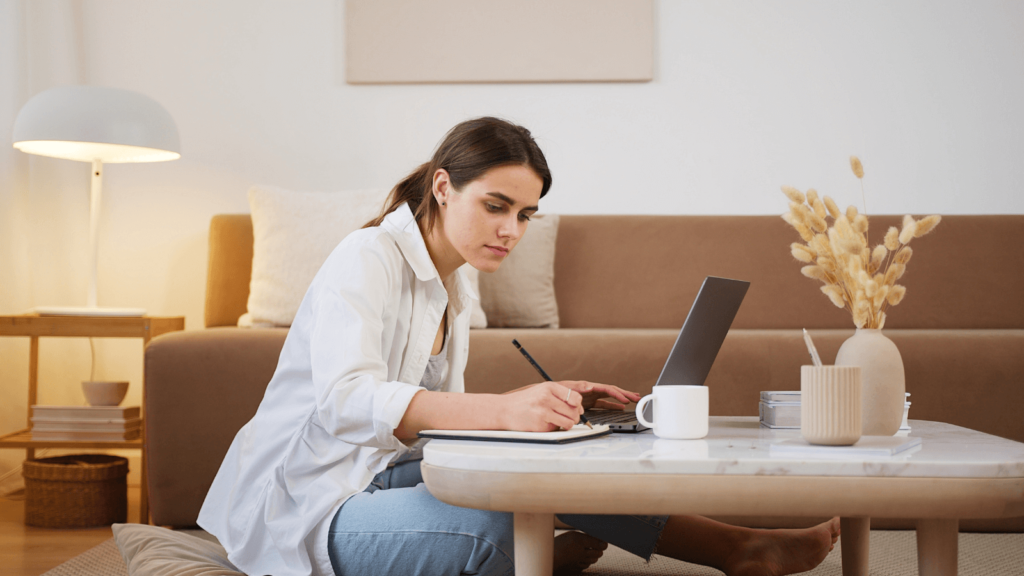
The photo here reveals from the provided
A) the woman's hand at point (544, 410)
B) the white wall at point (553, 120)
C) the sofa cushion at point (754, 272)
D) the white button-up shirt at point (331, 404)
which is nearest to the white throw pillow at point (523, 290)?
the sofa cushion at point (754, 272)

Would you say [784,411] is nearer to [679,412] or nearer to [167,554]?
[679,412]

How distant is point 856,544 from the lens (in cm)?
129

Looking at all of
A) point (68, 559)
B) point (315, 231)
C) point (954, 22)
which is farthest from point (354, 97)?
point (954, 22)

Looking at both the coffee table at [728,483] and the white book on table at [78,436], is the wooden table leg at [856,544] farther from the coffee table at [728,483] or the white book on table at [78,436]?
the white book on table at [78,436]

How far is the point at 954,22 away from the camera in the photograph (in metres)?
2.83

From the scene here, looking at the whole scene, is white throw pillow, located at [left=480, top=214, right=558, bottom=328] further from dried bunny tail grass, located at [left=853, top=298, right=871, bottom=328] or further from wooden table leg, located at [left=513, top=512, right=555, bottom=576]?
wooden table leg, located at [left=513, top=512, right=555, bottom=576]

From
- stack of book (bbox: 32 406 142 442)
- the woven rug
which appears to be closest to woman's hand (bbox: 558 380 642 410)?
the woven rug

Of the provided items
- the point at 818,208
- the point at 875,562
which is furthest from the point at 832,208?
the point at 875,562

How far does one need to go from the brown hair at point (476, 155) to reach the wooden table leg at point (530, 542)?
56cm

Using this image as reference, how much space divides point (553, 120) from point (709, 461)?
7.27 ft

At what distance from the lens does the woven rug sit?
1662 mm

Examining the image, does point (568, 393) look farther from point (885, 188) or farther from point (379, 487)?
point (885, 188)

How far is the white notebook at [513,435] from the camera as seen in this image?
91 centimetres

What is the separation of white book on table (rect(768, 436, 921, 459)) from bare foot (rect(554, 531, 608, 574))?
617mm
